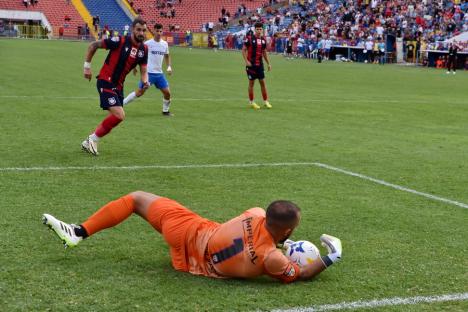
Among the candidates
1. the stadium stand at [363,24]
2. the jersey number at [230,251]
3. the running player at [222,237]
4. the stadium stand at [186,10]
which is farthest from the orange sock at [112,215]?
the stadium stand at [186,10]

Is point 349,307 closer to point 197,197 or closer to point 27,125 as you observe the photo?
point 197,197

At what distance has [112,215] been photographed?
5.32 meters

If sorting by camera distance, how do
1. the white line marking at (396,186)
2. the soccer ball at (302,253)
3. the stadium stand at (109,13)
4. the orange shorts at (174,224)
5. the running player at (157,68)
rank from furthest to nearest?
the stadium stand at (109,13), the running player at (157,68), the white line marking at (396,186), the soccer ball at (302,253), the orange shorts at (174,224)

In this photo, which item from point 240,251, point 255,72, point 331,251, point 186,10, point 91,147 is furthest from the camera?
point 186,10

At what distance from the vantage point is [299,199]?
302 inches

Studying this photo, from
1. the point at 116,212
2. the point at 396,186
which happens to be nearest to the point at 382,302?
the point at 116,212

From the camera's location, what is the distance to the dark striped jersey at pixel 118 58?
1041 cm

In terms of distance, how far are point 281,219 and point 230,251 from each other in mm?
475

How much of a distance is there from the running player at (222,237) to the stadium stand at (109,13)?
63990mm

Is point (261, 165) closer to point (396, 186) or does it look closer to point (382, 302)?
point (396, 186)

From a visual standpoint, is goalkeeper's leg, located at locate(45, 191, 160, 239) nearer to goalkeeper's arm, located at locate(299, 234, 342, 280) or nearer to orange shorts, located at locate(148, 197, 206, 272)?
orange shorts, located at locate(148, 197, 206, 272)

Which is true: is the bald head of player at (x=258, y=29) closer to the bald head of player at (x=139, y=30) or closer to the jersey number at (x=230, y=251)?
the bald head of player at (x=139, y=30)

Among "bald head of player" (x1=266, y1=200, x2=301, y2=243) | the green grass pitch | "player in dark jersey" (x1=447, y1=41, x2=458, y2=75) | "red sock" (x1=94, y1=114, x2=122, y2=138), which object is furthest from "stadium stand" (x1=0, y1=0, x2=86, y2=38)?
"bald head of player" (x1=266, y1=200, x2=301, y2=243)

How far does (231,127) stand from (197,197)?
5.98 m
